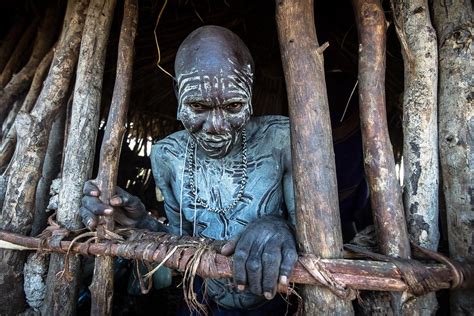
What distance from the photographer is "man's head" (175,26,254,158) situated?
1552 millimetres

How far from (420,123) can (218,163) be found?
98 cm

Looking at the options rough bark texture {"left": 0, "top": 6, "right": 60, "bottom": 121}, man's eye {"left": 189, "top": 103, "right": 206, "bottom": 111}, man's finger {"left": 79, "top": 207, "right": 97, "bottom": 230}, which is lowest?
man's finger {"left": 79, "top": 207, "right": 97, "bottom": 230}

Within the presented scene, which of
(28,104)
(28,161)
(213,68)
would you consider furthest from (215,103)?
(28,104)

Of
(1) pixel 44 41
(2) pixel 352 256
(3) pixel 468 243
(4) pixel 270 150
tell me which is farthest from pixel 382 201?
(1) pixel 44 41

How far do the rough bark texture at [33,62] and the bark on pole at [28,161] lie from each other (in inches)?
27.1

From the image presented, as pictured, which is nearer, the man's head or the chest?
the man's head

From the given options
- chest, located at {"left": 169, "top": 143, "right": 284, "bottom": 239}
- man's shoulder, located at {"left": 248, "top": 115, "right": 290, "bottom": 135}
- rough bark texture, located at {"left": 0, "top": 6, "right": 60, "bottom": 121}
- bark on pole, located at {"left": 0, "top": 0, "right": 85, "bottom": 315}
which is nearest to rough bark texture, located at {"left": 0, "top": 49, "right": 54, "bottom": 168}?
rough bark texture, located at {"left": 0, "top": 6, "right": 60, "bottom": 121}

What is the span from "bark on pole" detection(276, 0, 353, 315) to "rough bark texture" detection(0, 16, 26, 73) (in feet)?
8.46

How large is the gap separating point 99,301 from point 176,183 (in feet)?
2.30

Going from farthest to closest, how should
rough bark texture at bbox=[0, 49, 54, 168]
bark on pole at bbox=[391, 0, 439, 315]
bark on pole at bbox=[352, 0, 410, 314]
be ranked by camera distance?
rough bark texture at bbox=[0, 49, 54, 168]
bark on pole at bbox=[391, 0, 439, 315]
bark on pole at bbox=[352, 0, 410, 314]

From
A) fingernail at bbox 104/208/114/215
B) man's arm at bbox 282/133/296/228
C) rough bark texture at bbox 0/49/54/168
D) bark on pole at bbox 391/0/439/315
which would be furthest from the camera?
rough bark texture at bbox 0/49/54/168

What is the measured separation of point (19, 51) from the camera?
279cm

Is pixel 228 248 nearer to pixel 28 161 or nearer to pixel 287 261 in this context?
pixel 287 261

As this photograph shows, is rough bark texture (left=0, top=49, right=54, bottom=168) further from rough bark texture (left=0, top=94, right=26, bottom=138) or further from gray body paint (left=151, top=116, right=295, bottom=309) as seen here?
gray body paint (left=151, top=116, right=295, bottom=309)
